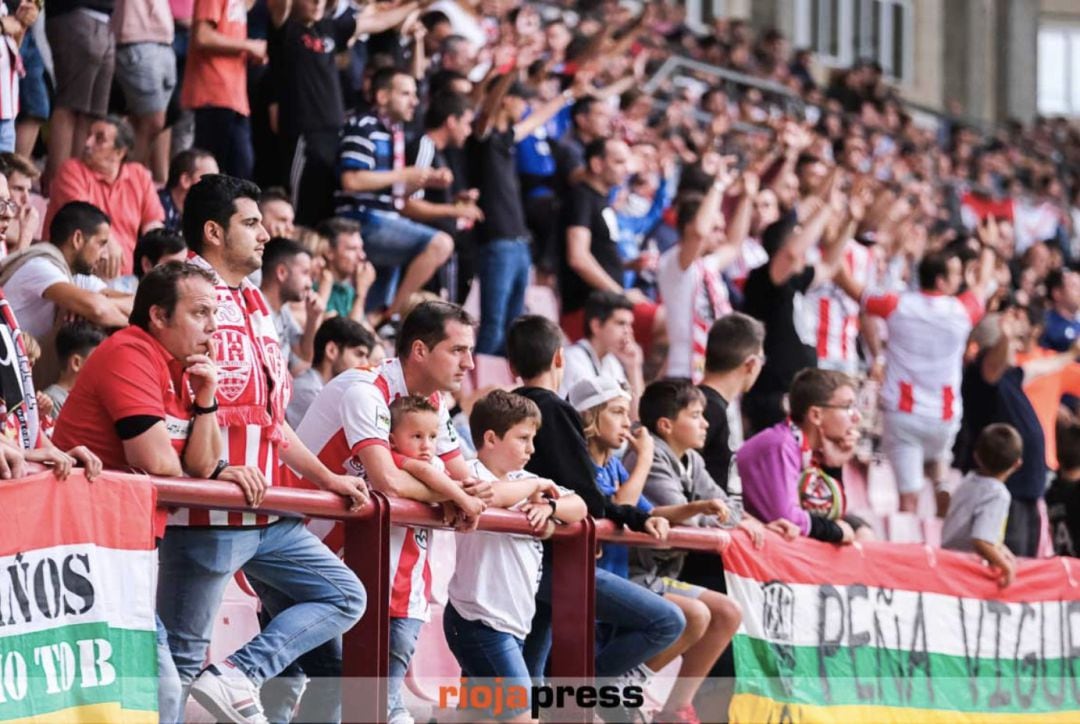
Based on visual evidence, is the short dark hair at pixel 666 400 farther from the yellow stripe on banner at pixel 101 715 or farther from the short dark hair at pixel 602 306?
the yellow stripe on banner at pixel 101 715

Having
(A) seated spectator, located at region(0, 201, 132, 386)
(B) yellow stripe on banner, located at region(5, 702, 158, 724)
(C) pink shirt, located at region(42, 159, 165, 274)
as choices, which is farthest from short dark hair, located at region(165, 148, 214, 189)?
(B) yellow stripe on banner, located at region(5, 702, 158, 724)

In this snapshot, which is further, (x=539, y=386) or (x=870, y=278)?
(x=870, y=278)

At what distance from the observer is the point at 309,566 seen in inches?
224

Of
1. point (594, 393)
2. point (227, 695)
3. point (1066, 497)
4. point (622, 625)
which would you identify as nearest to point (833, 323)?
point (1066, 497)

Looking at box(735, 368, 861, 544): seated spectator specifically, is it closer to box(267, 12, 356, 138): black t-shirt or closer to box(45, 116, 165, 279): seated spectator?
box(45, 116, 165, 279): seated spectator

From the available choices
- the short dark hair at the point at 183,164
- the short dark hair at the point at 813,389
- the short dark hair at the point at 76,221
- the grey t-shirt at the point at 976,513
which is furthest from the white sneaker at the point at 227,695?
the grey t-shirt at the point at 976,513

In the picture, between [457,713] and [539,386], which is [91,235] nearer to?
[539,386]

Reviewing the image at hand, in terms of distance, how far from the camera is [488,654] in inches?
254

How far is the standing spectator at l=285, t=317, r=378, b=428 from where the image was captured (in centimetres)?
801

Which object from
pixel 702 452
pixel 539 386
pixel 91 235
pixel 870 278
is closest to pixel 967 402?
pixel 870 278

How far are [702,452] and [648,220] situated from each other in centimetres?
584

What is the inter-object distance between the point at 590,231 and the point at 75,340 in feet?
17.3

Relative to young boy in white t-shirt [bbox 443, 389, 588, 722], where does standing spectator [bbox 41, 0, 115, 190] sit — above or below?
above

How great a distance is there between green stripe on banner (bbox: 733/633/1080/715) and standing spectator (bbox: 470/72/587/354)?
12.5 feet
